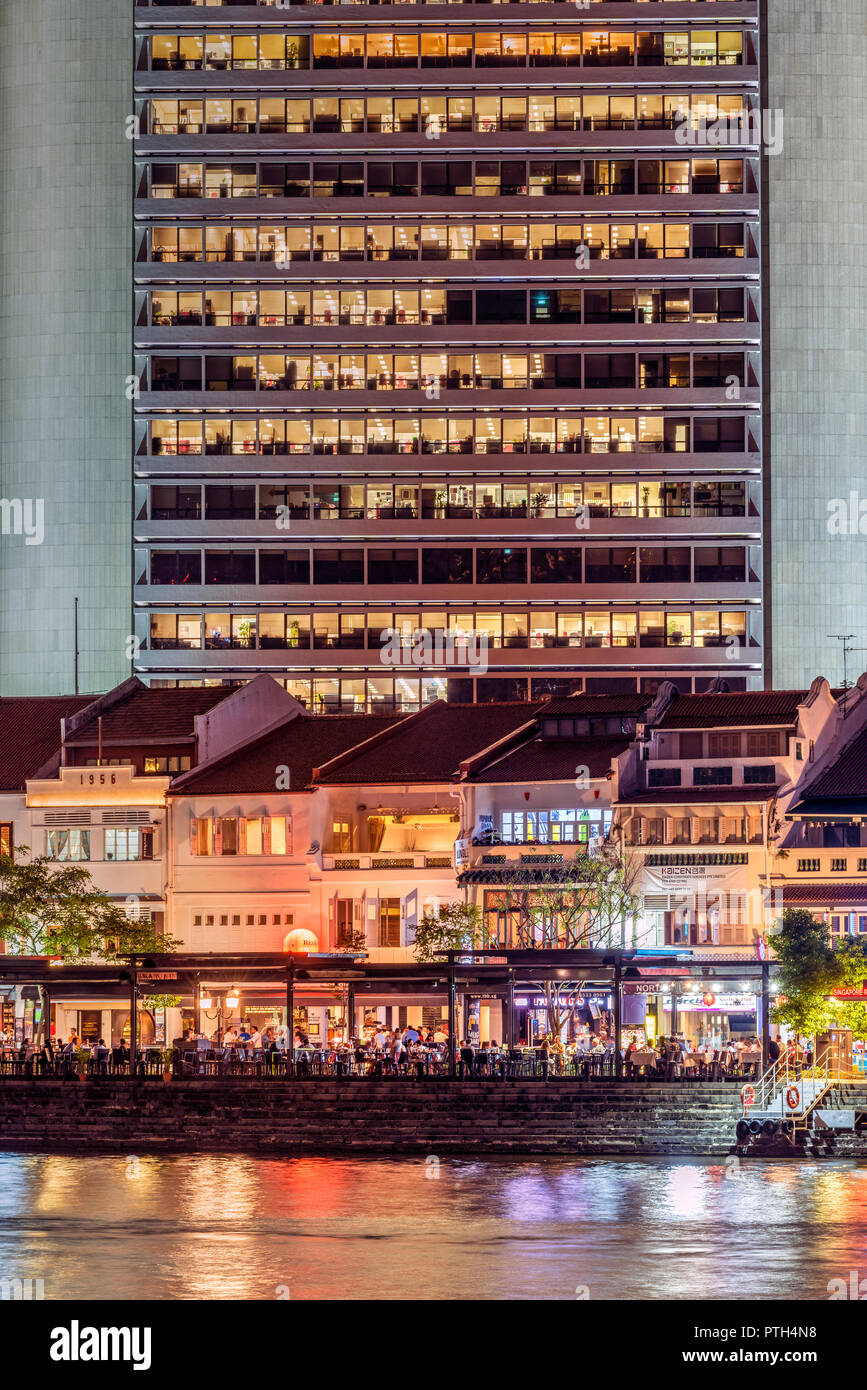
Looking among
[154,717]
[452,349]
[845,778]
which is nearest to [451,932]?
[845,778]

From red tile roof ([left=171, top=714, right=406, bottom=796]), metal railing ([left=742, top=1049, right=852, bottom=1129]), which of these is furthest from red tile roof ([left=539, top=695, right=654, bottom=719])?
metal railing ([left=742, top=1049, right=852, bottom=1129])

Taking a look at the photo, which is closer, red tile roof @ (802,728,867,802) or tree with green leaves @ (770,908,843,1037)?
tree with green leaves @ (770,908,843,1037)

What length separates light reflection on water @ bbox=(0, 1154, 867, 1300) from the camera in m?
60.2

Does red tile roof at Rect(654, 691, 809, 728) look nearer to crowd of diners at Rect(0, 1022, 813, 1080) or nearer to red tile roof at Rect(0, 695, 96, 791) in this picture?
crowd of diners at Rect(0, 1022, 813, 1080)

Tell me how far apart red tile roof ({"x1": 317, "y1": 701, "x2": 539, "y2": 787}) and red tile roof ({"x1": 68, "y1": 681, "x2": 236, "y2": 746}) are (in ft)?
25.9

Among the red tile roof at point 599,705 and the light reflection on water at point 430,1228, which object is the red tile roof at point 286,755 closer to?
the red tile roof at point 599,705

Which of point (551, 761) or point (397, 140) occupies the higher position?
point (397, 140)

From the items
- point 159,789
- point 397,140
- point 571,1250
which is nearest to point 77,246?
point 397,140

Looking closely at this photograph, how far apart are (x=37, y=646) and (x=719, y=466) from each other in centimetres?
4120

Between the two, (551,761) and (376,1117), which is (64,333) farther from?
(376,1117)

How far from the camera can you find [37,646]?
159 metres

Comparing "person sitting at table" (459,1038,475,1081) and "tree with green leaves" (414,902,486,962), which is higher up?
"tree with green leaves" (414,902,486,962)

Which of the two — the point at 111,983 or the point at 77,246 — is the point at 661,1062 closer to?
the point at 111,983

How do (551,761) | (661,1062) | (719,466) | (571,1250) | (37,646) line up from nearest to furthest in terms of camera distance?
(571,1250)
(661,1062)
(551,761)
(719,466)
(37,646)
